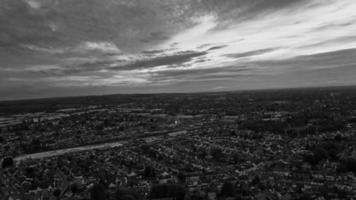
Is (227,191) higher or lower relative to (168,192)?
lower

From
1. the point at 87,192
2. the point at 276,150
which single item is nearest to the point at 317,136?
the point at 276,150

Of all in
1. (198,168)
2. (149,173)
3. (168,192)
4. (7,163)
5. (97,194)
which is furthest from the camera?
(7,163)

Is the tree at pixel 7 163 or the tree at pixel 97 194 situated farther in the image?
the tree at pixel 7 163

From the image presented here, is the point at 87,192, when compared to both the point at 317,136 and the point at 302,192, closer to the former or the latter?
the point at 302,192

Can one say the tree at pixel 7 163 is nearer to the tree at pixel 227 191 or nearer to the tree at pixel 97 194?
the tree at pixel 97 194

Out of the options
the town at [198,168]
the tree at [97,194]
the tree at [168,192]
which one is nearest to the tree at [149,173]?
the town at [198,168]

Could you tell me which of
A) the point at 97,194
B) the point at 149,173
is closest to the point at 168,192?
the point at 97,194

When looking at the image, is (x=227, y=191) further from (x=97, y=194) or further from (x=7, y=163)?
(x=7, y=163)

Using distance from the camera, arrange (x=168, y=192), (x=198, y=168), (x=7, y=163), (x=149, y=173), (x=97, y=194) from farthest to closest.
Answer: (x=7, y=163), (x=198, y=168), (x=149, y=173), (x=168, y=192), (x=97, y=194)

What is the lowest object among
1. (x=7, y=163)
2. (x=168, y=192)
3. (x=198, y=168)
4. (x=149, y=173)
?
(x=198, y=168)

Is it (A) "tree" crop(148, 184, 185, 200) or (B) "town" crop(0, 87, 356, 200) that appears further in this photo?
(B) "town" crop(0, 87, 356, 200)

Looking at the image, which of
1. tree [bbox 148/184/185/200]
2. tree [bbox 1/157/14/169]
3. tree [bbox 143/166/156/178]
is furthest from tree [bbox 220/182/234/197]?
tree [bbox 1/157/14/169]

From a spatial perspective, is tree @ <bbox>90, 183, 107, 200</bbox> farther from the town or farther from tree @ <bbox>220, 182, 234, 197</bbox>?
tree @ <bbox>220, 182, 234, 197</bbox>
